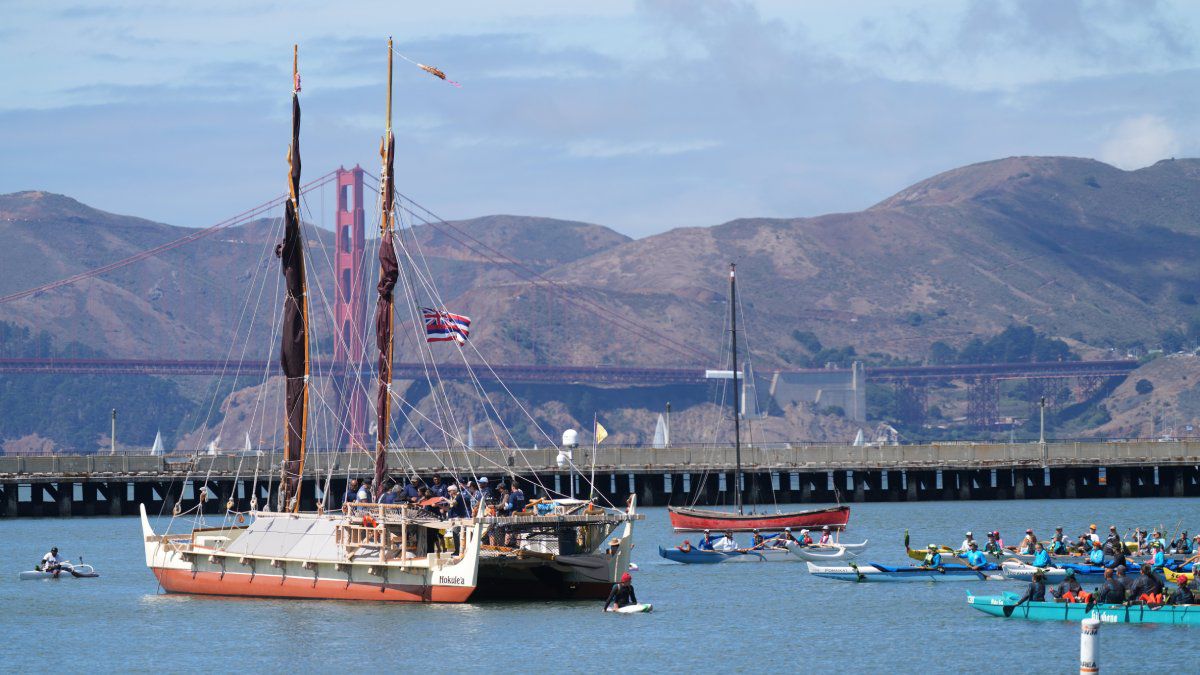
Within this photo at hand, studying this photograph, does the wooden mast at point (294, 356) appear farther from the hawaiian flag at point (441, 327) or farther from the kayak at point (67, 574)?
the kayak at point (67, 574)

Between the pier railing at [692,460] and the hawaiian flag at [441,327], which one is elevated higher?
the hawaiian flag at [441,327]

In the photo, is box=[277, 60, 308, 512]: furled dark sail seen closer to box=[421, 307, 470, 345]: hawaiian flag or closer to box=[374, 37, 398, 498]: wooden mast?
box=[374, 37, 398, 498]: wooden mast

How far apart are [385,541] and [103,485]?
185 feet

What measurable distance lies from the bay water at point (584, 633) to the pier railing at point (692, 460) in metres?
37.9

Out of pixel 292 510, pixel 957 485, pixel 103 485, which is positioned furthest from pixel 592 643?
pixel 957 485

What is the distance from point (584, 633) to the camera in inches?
2050

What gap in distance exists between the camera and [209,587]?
6094cm

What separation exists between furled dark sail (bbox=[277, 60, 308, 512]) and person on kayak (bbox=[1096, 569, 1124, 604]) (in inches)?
996

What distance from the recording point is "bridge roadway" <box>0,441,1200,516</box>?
108 m

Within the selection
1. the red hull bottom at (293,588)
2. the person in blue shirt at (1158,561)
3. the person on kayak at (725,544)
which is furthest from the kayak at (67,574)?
the person in blue shirt at (1158,561)

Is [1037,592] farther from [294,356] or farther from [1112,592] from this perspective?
[294,356]

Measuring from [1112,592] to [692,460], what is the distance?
6366 centimetres

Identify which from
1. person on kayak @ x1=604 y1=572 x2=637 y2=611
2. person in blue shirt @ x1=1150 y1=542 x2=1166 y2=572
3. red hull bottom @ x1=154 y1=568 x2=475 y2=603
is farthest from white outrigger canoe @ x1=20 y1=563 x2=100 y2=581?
person in blue shirt @ x1=1150 y1=542 x2=1166 y2=572

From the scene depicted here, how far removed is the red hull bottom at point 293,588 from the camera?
55250 mm
